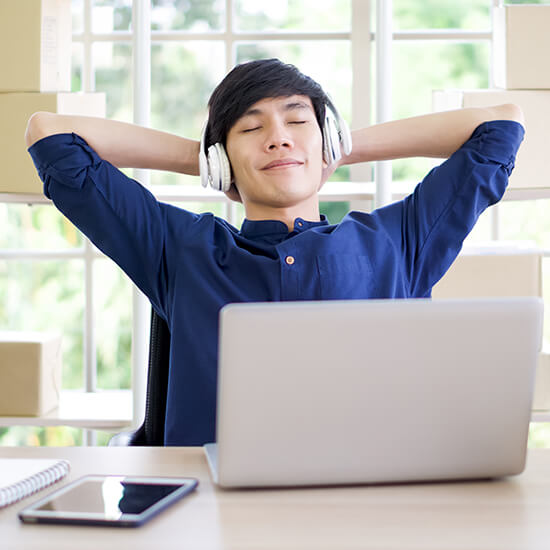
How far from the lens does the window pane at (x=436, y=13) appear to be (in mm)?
6086

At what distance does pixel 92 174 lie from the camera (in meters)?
1.49

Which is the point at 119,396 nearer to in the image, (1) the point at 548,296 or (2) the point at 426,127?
(2) the point at 426,127

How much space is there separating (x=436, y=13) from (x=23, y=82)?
4.80 m

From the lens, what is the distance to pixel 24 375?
88.0 inches

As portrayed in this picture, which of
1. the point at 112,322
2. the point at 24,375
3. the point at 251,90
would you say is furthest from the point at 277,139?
the point at 112,322

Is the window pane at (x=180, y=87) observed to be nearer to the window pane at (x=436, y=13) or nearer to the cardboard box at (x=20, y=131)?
the window pane at (x=436, y=13)

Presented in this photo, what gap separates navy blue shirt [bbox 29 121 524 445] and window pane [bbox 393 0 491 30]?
187 inches

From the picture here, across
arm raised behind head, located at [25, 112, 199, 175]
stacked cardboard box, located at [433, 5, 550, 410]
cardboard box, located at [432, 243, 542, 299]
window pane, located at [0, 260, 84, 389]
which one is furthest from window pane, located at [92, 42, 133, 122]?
arm raised behind head, located at [25, 112, 199, 175]

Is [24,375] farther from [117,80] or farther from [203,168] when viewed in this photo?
[117,80]

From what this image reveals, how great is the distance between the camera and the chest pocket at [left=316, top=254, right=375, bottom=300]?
58.1 inches

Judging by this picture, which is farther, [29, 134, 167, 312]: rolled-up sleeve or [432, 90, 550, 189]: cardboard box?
[432, 90, 550, 189]: cardboard box

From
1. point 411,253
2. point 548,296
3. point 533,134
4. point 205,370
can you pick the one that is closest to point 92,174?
point 205,370

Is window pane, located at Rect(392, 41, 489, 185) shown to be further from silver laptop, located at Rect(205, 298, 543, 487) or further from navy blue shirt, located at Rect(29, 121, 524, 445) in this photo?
silver laptop, located at Rect(205, 298, 543, 487)

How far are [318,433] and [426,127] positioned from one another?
44.8 inches
